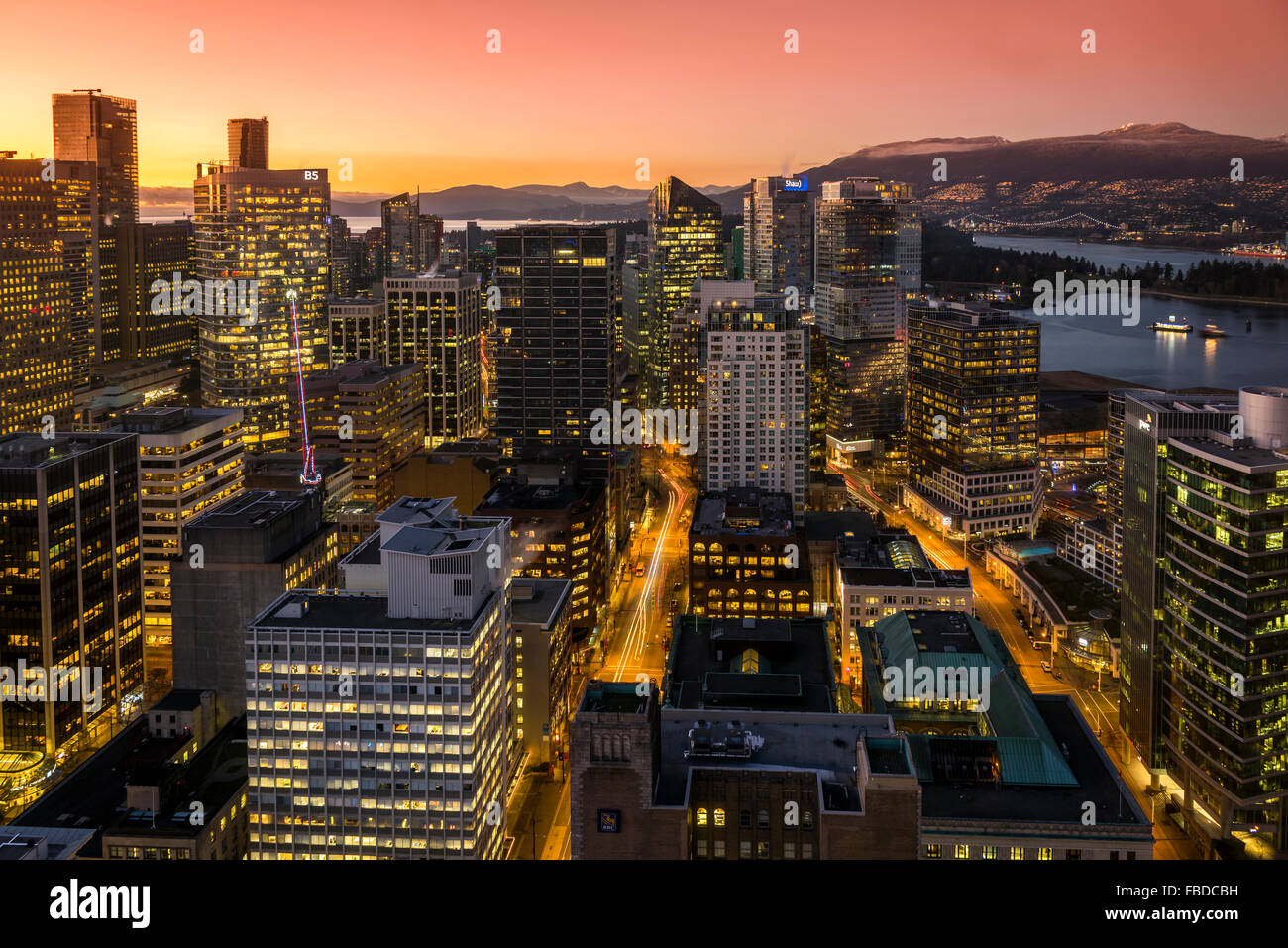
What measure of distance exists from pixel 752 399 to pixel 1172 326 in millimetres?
19777

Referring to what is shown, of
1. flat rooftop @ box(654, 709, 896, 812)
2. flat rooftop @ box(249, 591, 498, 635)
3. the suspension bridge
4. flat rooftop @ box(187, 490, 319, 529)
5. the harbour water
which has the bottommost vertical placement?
flat rooftop @ box(654, 709, 896, 812)

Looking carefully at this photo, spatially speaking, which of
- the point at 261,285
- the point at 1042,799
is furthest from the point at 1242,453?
the point at 261,285

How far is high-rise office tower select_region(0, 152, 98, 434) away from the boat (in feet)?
180

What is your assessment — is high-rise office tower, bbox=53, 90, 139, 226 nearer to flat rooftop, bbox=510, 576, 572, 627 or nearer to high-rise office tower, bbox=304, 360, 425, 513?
high-rise office tower, bbox=304, 360, 425, 513

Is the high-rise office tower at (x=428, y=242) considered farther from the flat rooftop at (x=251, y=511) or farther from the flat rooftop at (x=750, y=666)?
the flat rooftop at (x=750, y=666)

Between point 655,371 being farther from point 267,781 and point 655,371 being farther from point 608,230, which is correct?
point 267,781

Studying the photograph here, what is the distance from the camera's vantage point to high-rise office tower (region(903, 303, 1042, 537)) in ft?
193

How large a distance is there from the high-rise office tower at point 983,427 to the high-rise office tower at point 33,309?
45.2m

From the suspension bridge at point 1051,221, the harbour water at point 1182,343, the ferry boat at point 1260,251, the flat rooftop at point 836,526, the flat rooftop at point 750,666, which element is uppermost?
the suspension bridge at point 1051,221

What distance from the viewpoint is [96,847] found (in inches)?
1032

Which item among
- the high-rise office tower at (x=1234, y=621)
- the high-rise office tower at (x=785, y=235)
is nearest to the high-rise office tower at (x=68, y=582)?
the high-rise office tower at (x=1234, y=621)

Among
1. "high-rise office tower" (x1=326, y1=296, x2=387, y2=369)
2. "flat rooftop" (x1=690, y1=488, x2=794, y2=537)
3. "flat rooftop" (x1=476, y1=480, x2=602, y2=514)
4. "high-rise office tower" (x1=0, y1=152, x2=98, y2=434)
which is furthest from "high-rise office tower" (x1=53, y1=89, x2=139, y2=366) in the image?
"flat rooftop" (x1=690, y1=488, x2=794, y2=537)

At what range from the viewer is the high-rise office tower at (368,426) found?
206 feet

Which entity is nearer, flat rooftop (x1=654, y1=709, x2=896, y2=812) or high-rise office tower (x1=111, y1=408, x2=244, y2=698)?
flat rooftop (x1=654, y1=709, x2=896, y2=812)
